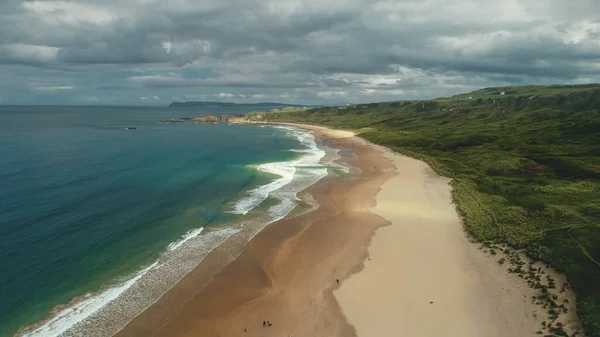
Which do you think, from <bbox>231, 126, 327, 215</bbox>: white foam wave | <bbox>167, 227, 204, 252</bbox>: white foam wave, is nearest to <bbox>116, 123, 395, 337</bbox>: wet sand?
<bbox>167, 227, 204, 252</bbox>: white foam wave

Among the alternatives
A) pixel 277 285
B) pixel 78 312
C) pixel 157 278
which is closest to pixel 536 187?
pixel 277 285

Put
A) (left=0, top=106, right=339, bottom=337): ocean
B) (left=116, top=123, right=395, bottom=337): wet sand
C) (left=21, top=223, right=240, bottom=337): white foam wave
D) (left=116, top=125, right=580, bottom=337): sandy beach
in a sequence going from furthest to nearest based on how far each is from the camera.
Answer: (left=0, top=106, right=339, bottom=337): ocean < (left=116, top=123, right=395, bottom=337): wet sand < (left=116, top=125, right=580, bottom=337): sandy beach < (left=21, top=223, right=240, bottom=337): white foam wave

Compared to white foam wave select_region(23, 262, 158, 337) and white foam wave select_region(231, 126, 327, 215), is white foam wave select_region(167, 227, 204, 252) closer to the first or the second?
white foam wave select_region(23, 262, 158, 337)

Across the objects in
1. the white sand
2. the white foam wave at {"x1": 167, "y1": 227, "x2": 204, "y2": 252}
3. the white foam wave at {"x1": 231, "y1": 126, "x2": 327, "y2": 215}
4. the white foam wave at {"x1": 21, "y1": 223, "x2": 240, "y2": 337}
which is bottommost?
the white sand

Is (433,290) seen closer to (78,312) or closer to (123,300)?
(123,300)

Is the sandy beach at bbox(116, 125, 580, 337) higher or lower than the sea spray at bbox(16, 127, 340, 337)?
lower

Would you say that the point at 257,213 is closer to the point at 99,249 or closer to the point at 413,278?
the point at 99,249

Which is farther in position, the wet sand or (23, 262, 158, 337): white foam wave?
the wet sand

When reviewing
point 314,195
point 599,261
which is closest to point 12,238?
point 314,195

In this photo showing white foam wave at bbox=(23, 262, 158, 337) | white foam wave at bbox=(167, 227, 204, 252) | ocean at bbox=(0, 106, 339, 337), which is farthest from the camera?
white foam wave at bbox=(167, 227, 204, 252)
